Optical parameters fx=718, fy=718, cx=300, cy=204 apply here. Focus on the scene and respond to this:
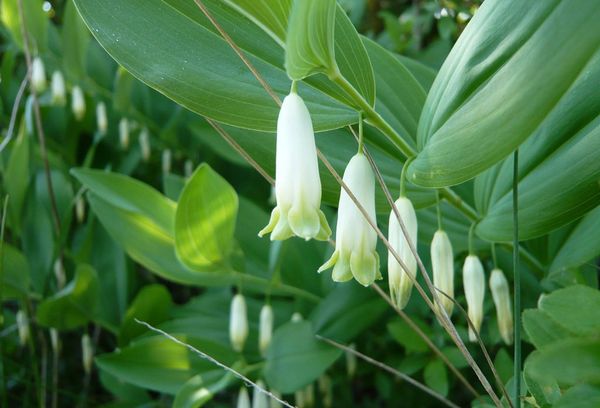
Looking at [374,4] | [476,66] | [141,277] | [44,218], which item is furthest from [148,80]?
[374,4]

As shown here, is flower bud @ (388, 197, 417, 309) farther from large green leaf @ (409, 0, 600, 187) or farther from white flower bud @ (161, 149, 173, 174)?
white flower bud @ (161, 149, 173, 174)

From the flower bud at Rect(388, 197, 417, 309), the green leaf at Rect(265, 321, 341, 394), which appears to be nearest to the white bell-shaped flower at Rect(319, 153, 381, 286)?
the flower bud at Rect(388, 197, 417, 309)

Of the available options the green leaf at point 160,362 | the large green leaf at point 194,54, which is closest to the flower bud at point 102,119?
the green leaf at point 160,362

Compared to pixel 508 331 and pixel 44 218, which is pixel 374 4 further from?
pixel 508 331

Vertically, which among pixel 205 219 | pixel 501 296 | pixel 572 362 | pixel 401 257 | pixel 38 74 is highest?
pixel 572 362

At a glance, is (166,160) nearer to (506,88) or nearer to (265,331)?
(265,331)

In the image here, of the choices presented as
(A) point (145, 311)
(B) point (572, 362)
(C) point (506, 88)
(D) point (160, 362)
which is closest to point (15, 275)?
(A) point (145, 311)
